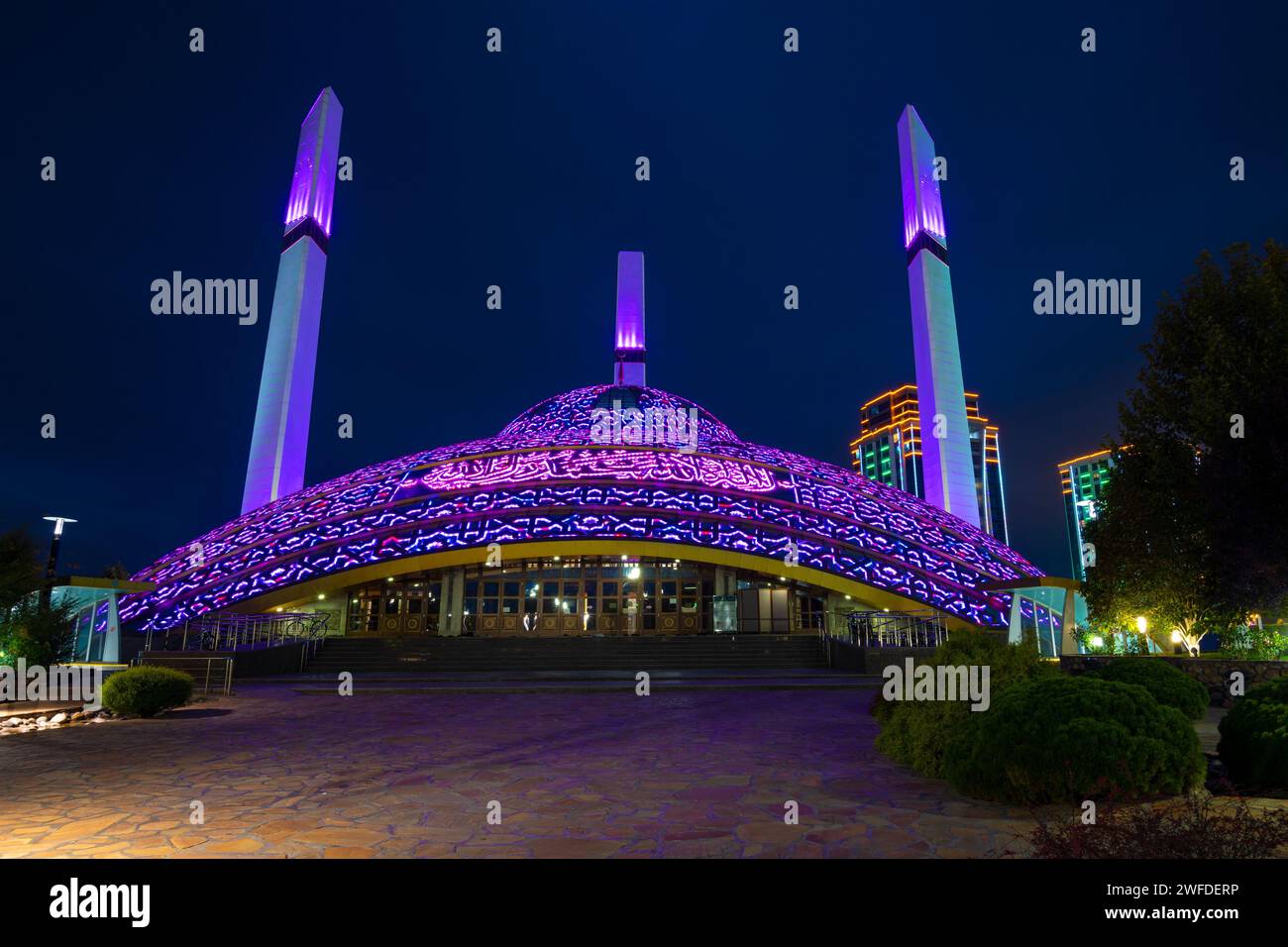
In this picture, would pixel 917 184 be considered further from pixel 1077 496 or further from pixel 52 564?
pixel 1077 496

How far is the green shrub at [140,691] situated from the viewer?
469 inches

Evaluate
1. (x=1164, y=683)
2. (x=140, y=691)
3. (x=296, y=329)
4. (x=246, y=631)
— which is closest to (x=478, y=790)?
(x=1164, y=683)

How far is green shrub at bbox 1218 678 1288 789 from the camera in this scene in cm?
634

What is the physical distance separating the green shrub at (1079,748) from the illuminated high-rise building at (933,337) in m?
32.5

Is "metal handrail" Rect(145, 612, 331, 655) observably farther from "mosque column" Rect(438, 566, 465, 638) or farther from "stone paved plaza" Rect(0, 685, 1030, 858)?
"stone paved plaza" Rect(0, 685, 1030, 858)

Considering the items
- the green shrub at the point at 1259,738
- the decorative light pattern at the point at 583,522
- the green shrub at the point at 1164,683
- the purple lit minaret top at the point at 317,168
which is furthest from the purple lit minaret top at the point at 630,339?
the green shrub at the point at 1259,738

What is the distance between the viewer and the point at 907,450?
158 metres

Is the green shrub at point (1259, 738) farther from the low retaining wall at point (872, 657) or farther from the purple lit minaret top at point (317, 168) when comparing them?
the purple lit minaret top at point (317, 168)

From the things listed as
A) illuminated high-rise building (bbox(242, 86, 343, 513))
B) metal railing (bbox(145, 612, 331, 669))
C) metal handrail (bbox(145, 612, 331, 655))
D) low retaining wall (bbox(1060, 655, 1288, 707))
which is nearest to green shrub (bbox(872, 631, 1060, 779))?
low retaining wall (bbox(1060, 655, 1288, 707))

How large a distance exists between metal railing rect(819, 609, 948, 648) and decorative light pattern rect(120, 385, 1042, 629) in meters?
1.82

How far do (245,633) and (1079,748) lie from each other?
23.4 metres

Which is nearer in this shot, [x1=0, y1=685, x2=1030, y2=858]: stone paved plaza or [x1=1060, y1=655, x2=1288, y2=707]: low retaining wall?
[x1=0, y1=685, x2=1030, y2=858]: stone paved plaza
